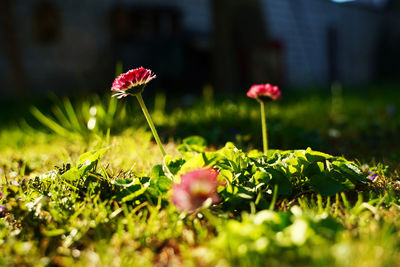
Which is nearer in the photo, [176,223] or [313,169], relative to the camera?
[176,223]

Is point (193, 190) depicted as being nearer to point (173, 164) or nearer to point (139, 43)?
point (173, 164)

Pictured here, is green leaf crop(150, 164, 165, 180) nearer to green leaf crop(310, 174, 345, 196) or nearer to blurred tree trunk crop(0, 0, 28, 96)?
green leaf crop(310, 174, 345, 196)

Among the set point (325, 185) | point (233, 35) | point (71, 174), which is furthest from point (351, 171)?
point (233, 35)

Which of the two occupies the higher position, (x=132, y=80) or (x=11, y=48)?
(x=132, y=80)

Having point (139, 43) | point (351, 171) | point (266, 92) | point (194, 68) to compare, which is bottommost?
point (194, 68)

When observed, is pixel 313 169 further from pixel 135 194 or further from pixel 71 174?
pixel 71 174

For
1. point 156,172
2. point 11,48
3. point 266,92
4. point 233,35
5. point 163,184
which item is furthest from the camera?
point 11,48

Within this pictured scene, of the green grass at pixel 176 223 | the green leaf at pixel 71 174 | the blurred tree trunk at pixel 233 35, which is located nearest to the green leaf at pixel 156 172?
the green grass at pixel 176 223

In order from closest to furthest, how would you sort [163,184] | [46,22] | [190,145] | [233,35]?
1. [163,184]
2. [190,145]
3. [233,35]
4. [46,22]
